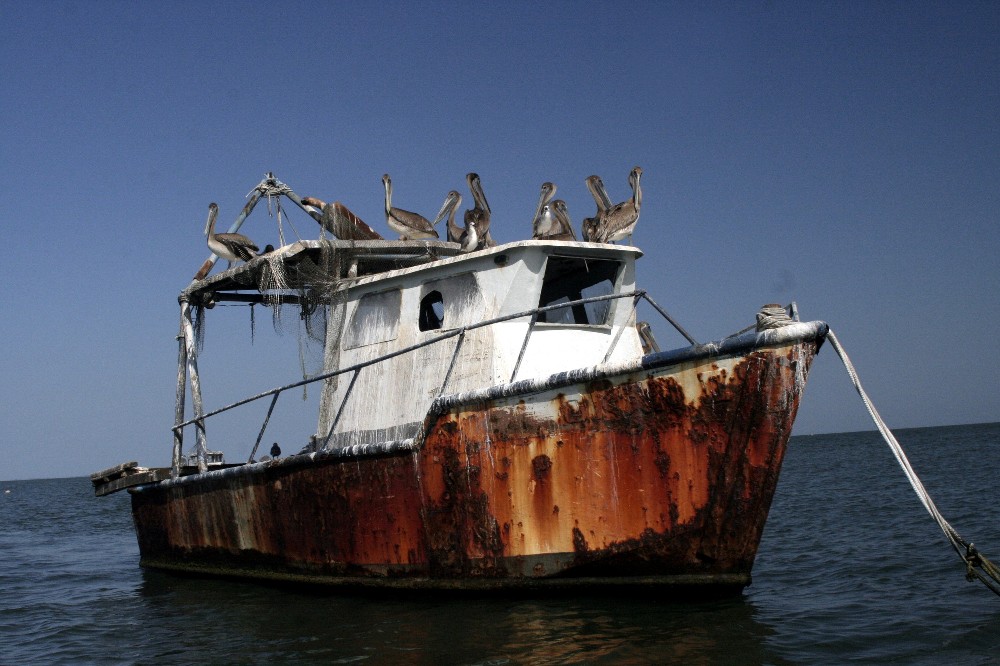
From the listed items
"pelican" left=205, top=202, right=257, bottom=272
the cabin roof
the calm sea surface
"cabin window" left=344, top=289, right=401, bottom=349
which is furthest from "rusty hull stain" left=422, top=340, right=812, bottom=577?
"pelican" left=205, top=202, right=257, bottom=272

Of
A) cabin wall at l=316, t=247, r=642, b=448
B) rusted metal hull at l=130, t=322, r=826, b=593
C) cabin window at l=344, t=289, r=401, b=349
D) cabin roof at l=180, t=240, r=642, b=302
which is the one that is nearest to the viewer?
rusted metal hull at l=130, t=322, r=826, b=593

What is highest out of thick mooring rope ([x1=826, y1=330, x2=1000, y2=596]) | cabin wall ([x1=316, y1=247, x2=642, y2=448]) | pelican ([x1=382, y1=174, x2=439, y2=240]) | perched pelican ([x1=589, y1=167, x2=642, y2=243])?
pelican ([x1=382, y1=174, x2=439, y2=240])

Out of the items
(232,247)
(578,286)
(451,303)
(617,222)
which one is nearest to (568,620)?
(451,303)

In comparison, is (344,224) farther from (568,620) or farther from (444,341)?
(568,620)

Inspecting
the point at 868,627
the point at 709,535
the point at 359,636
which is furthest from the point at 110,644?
the point at 868,627

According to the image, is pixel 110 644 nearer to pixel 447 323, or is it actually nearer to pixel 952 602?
pixel 447 323

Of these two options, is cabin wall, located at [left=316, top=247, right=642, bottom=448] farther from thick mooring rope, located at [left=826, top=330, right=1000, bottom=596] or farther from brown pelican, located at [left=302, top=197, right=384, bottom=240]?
thick mooring rope, located at [left=826, top=330, right=1000, bottom=596]

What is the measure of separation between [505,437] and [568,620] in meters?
1.61

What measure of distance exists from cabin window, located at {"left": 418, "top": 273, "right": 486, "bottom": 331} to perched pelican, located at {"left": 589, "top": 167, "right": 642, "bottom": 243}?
1.40 meters

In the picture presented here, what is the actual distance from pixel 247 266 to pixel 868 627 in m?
7.76

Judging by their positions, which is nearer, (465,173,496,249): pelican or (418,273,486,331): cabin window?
(418,273,486,331): cabin window

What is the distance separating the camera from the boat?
7344mm

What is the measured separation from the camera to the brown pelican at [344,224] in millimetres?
11023

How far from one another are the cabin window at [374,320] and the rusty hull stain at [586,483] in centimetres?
162
